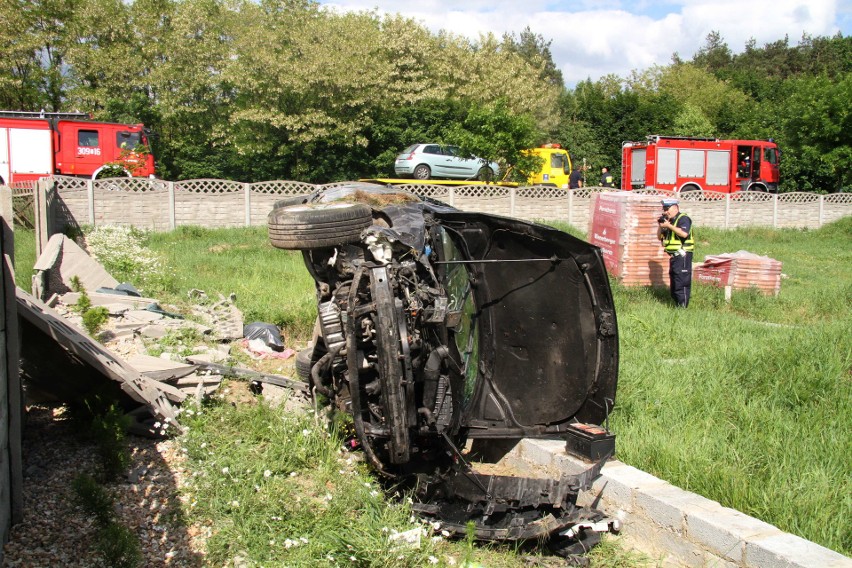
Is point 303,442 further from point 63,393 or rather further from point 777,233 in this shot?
point 777,233

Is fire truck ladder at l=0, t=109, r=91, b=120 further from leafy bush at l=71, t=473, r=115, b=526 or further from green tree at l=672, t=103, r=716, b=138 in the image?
green tree at l=672, t=103, r=716, b=138

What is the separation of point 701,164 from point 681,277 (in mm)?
20562

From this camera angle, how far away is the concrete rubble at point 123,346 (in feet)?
15.5

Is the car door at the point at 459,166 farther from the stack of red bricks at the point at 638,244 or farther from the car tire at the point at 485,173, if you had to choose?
the stack of red bricks at the point at 638,244

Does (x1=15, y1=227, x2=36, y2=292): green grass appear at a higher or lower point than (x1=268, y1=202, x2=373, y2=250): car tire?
lower

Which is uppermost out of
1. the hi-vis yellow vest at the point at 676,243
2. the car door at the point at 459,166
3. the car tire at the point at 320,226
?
the car door at the point at 459,166

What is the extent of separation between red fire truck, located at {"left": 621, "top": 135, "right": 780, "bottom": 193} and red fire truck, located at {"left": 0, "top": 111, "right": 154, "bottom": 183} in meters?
18.0

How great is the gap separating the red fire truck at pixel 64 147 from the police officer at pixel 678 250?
16212 millimetres

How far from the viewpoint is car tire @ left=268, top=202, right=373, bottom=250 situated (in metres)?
4.37

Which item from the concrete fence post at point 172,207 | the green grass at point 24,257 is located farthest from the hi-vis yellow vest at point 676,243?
the concrete fence post at point 172,207

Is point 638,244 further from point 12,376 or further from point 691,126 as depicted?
point 691,126

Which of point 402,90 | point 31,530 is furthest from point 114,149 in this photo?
point 31,530

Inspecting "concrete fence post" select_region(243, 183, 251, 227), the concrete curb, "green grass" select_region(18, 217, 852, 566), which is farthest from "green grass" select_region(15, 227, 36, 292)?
the concrete curb

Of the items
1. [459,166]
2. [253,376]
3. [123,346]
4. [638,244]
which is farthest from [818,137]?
[123,346]
